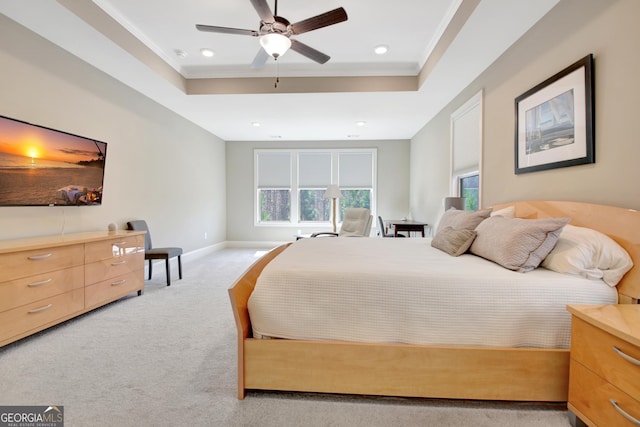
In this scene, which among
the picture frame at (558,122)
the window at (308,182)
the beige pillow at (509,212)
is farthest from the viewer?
the window at (308,182)

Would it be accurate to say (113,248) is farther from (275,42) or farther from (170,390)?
(275,42)

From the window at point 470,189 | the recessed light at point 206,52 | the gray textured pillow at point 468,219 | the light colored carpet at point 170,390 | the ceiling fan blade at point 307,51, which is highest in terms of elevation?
the recessed light at point 206,52

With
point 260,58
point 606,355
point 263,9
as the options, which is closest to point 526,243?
point 606,355

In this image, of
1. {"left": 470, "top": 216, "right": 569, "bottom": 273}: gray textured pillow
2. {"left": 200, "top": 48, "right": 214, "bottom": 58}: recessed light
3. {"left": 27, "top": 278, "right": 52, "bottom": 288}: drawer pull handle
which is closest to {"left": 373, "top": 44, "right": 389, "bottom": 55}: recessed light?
{"left": 200, "top": 48, "right": 214, "bottom": 58}: recessed light

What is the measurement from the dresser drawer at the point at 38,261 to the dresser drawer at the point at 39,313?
24cm

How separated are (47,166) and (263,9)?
2391 millimetres

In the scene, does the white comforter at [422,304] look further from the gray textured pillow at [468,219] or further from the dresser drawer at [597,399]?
the gray textured pillow at [468,219]

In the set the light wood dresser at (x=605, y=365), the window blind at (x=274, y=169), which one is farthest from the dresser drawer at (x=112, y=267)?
the window blind at (x=274, y=169)

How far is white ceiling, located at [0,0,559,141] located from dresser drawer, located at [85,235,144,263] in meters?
1.93

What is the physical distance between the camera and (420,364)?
147cm

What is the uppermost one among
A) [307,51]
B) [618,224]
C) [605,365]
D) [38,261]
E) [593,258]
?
[307,51]

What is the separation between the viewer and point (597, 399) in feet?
4.03

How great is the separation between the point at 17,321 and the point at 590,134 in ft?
13.7

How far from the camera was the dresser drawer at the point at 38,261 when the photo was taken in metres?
1.99
